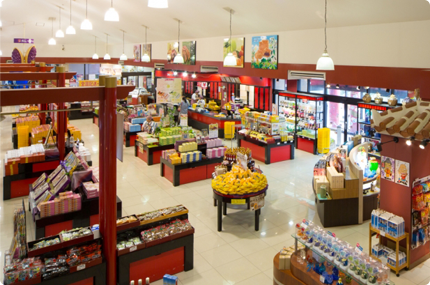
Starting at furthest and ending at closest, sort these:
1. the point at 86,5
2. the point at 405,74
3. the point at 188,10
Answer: the point at 86,5, the point at 188,10, the point at 405,74

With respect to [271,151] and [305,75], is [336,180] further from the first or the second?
[305,75]

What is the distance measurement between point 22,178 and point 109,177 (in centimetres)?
520

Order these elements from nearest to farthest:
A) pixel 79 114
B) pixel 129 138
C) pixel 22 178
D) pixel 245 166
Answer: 1. pixel 245 166
2. pixel 22 178
3. pixel 129 138
4. pixel 79 114

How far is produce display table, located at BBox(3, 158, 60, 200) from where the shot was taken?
854 cm

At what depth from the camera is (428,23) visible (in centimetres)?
743

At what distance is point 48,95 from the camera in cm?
409

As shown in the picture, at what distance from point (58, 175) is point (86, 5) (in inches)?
393

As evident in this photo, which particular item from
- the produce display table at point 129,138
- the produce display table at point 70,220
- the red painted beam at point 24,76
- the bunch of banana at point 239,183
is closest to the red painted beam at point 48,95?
the produce display table at point 70,220

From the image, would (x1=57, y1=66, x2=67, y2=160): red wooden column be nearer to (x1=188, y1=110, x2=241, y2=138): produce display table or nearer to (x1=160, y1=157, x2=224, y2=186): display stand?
(x1=160, y1=157, x2=224, y2=186): display stand

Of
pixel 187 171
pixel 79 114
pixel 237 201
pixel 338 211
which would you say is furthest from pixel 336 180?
pixel 79 114

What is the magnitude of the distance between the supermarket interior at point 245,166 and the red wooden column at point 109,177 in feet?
0.06

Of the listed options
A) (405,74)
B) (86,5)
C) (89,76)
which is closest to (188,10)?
(86,5)

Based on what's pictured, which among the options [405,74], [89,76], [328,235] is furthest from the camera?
[89,76]

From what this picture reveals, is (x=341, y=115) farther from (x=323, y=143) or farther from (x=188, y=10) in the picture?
(x=188, y=10)
